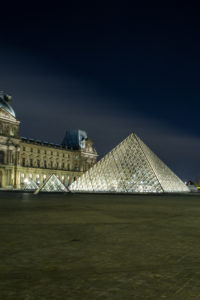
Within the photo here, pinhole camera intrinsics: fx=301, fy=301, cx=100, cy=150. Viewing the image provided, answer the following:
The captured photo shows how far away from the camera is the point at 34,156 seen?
95375mm

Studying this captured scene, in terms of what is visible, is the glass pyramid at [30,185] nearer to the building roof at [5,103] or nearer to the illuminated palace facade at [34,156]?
the illuminated palace facade at [34,156]

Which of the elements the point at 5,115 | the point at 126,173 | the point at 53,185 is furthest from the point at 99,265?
the point at 5,115

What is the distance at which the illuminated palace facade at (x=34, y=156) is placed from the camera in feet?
250

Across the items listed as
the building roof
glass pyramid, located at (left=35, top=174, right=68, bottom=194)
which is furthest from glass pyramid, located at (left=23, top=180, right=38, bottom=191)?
glass pyramid, located at (left=35, top=174, right=68, bottom=194)

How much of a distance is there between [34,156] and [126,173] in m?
56.5

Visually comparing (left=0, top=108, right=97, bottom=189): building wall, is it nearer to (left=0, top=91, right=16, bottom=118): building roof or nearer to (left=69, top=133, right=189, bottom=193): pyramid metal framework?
(left=0, top=91, right=16, bottom=118): building roof

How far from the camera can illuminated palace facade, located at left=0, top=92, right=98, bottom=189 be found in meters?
76.1

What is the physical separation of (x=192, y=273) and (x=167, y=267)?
0.36 meters

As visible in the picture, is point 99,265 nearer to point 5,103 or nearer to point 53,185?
point 53,185

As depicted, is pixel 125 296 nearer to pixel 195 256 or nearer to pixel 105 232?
pixel 195 256

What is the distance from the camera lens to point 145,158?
141 feet

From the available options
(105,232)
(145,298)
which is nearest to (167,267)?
Result: (145,298)

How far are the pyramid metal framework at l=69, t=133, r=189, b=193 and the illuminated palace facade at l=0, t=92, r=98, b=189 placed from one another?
113ft

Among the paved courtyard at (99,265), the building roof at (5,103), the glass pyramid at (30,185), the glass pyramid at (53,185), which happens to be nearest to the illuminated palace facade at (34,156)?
the building roof at (5,103)
